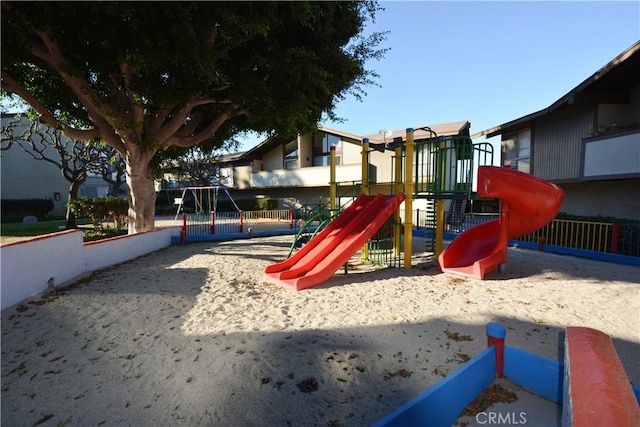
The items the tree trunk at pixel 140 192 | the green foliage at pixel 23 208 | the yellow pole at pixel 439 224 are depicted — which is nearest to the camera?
the yellow pole at pixel 439 224

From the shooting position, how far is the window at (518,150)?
54.1 feet

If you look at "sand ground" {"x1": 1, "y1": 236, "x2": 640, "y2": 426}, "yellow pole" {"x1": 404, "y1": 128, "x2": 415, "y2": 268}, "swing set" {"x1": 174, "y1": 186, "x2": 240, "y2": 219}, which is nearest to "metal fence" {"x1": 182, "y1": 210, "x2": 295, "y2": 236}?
"swing set" {"x1": 174, "y1": 186, "x2": 240, "y2": 219}

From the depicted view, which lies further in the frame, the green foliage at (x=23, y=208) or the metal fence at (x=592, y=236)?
the green foliage at (x=23, y=208)

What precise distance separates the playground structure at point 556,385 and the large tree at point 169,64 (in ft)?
23.9

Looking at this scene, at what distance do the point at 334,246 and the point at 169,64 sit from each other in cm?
656

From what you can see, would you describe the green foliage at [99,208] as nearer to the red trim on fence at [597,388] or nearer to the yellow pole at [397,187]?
the yellow pole at [397,187]

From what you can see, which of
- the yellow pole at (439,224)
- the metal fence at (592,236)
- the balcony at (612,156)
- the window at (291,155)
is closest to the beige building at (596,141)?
the balcony at (612,156)

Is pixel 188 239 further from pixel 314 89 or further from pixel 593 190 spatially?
pixel 593 190

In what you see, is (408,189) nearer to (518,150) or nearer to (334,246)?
(334,246)

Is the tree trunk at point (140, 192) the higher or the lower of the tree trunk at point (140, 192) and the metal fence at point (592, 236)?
the higher

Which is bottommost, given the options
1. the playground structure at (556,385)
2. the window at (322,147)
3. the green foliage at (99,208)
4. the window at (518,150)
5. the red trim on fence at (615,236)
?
the playground structure at (556,385)

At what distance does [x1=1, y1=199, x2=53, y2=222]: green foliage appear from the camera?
982 inches

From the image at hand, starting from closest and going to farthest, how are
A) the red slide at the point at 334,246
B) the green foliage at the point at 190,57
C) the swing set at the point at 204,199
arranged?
the green foliage at the point at 190,57 → the red slide at the point at 334,246 → the swing set at the point at 204,199

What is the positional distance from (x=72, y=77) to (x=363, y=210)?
8528 millimetres
